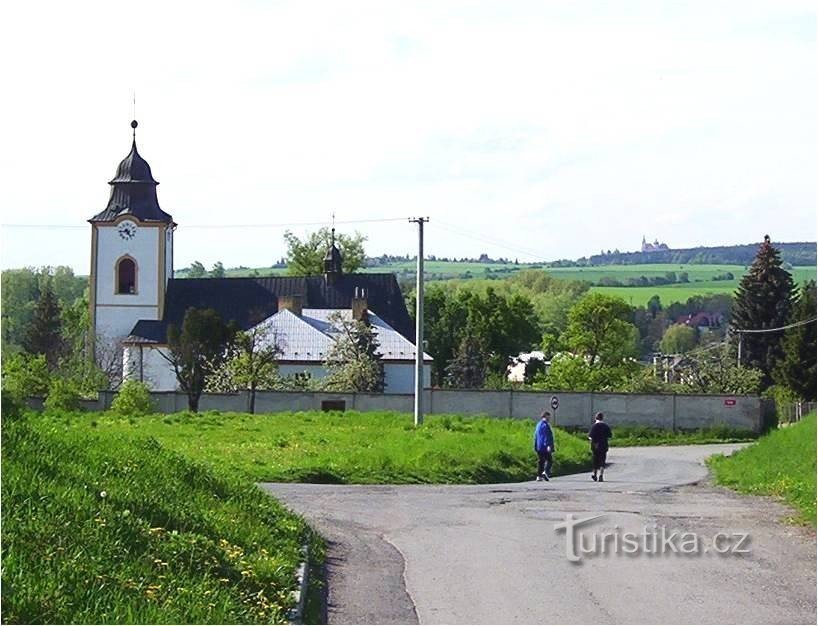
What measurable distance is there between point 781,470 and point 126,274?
63.7 metres

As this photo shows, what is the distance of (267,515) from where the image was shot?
13258mm

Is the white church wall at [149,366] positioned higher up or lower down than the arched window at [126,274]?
lower down

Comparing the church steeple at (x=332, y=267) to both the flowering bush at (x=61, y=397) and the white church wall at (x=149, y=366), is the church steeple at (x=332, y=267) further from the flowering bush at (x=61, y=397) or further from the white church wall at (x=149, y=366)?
the flowering bush at (x=61, y=397)

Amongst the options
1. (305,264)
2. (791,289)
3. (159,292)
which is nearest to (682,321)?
A: (305,264)

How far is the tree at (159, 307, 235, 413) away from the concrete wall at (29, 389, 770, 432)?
179 cm

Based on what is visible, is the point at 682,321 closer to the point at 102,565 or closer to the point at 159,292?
the point at 159,292

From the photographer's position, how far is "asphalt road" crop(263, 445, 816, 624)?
1046 centimetres

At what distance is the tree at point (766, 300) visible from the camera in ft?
240

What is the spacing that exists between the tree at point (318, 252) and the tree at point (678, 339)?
33.4 m

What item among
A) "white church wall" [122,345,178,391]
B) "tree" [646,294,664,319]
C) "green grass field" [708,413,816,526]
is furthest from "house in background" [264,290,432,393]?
"tree" [646,294,664,319]

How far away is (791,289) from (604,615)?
6672cm

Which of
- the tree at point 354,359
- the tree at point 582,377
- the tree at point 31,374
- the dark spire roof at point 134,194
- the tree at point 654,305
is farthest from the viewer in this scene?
the tree at point 654,305

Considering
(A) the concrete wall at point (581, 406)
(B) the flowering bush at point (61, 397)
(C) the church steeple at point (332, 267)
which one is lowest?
(A) the concrete wall at point (581, 406)

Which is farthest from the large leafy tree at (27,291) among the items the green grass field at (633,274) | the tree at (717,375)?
the tree at (717,375)
